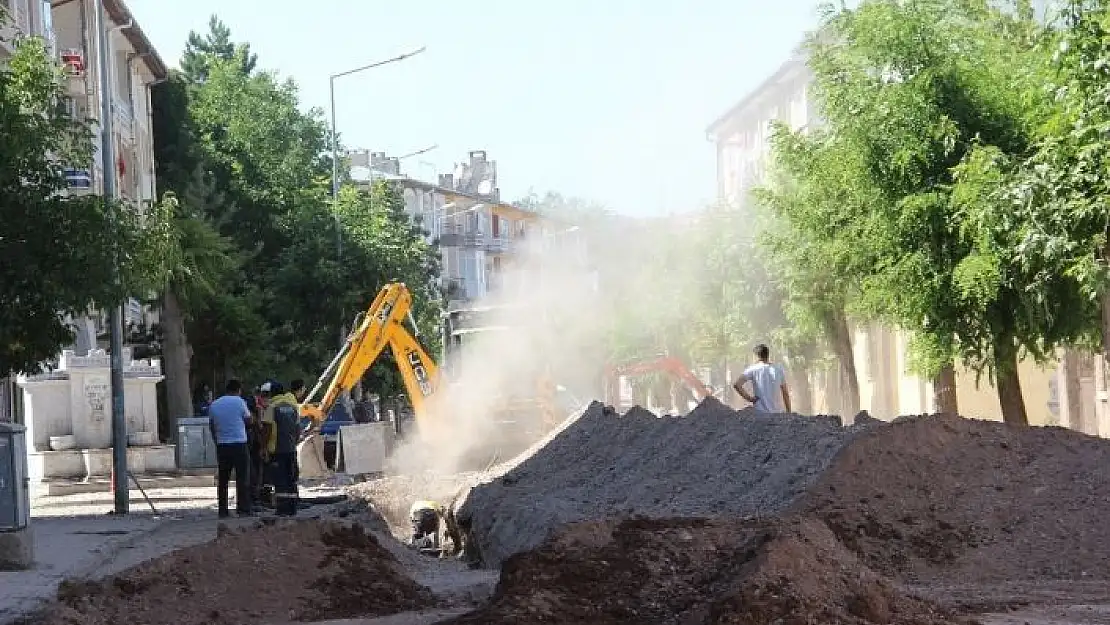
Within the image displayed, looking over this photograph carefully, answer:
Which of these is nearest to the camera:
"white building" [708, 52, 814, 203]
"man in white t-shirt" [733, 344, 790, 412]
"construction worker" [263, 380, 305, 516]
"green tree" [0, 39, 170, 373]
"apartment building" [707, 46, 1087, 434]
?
"man in white t-shirt" [733, 344, 790, 412]

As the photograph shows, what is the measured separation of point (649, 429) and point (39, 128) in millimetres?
7944

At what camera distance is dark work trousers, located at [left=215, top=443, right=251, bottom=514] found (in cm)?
2434

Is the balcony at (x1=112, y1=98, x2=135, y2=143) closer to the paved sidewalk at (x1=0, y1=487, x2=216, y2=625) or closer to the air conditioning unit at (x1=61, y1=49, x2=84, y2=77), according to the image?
the air conditioning unit at (x1=61, y1=49, x2=84, y2=77)

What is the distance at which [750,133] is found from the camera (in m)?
91.9

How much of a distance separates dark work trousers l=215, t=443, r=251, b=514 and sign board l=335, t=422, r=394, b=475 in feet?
28.2

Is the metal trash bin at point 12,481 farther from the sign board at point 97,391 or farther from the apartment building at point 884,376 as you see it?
the sign board at point 97,391

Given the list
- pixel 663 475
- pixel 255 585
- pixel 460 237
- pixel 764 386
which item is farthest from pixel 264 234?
pixel 460 237

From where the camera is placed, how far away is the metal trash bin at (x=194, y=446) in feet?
115

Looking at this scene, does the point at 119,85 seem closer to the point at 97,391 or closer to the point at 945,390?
the point at 97,391

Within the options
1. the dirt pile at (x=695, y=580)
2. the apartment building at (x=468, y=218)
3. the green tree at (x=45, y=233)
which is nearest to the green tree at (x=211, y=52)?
the apartment building at (x=468, y=218)

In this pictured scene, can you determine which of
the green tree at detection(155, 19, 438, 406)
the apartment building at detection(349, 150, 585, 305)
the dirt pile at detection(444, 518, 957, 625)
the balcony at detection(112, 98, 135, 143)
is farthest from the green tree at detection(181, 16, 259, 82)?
the dirt pile at detection(444, 518, 957, 625)

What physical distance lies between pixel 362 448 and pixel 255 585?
65.0 feet

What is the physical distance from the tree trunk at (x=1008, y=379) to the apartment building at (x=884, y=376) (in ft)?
2.89

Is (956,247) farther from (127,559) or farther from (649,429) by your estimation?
(127,559)
